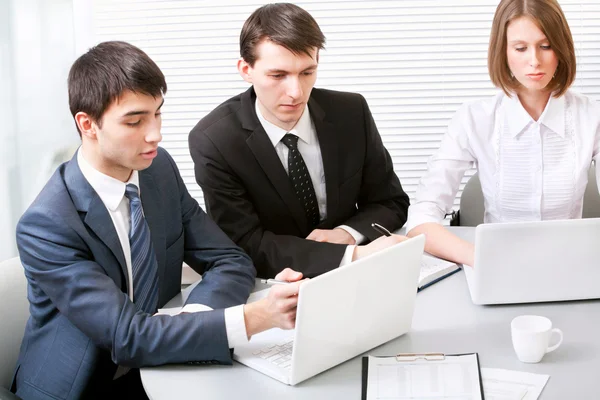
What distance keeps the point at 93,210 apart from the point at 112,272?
141 mm

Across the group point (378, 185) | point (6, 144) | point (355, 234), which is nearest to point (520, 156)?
point (378, 185)

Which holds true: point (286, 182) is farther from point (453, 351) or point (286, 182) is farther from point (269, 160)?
point (453, 351)

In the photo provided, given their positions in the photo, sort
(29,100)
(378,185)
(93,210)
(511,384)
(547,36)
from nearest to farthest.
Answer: (511,384)
(93,210)
(547,36)
(378,185)
(29,100)

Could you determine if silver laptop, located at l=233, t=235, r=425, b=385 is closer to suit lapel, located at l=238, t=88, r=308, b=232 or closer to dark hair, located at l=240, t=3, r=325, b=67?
suit lapel, located at l=238, t=88, r=308, b=232

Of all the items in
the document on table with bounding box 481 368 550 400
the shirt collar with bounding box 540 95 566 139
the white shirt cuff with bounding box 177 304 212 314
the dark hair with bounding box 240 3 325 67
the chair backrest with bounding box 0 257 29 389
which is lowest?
the chair backrest with bounding box 0 257 29 389

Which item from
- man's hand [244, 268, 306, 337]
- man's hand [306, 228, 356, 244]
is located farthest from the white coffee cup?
man's hand [306, 228, 356, 244]

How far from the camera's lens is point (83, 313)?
5.04ft

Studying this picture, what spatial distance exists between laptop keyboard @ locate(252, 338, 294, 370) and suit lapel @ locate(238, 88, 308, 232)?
0.76 m

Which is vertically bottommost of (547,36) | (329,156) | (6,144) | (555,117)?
(6,144)

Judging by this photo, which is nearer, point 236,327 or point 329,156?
point 236,327

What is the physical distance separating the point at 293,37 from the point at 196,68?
4.48 feet

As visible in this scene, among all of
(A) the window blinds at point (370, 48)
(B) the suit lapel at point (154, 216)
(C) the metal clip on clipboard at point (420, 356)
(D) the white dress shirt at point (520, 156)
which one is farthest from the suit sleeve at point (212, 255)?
(A) the window blinds at point (370, 48)

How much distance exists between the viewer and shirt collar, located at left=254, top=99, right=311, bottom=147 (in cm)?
229

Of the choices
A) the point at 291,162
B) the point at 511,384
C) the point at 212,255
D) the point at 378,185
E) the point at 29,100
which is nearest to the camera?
the point at 511,384
